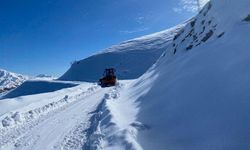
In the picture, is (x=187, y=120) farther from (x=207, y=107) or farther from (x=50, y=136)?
(x=50, y=136)

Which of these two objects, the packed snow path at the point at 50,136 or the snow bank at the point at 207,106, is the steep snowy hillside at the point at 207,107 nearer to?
the snow bank at the point at 207,106

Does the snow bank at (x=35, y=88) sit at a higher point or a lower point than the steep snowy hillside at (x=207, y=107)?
higher

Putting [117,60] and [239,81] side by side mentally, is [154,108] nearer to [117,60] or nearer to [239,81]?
[239,81]

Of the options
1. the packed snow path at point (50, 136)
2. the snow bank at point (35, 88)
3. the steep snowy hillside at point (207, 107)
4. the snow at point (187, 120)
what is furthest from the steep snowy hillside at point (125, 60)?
the steep snowy hillside at point (207, 107)

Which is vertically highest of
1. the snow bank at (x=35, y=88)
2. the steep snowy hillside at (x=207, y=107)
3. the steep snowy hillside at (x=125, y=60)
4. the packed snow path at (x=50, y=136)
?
the steep snowy hillside at (x=125, y=60)

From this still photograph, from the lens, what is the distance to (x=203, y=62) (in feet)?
38.5

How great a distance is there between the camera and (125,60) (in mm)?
118750

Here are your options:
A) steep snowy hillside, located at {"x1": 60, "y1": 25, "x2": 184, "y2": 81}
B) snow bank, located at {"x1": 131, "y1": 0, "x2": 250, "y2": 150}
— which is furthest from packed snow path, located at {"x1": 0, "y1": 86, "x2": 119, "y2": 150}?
steep snowy hillside, located at {"x1": 60, "y1": 25, "x2": 184, "y2": 81}

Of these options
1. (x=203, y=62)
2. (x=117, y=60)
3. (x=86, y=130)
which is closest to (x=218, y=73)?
(x=203, y=62)

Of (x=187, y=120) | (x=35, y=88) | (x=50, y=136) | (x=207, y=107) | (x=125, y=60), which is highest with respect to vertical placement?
(x=125, y=60)

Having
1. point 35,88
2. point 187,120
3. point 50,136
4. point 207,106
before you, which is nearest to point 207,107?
point 207,106

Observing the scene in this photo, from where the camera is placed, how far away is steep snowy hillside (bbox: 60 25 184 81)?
108500 mm

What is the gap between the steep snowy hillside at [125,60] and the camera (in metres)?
108

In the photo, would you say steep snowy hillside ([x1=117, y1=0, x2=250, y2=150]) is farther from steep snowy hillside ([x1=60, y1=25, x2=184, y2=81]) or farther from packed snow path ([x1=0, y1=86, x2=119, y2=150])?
steep snowy hillside ([x1=60, y1=25, x2=184, y2=81])
